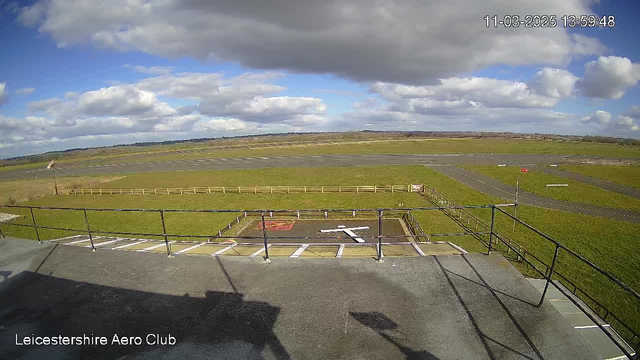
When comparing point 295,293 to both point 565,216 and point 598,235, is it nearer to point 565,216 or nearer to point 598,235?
point 598,235

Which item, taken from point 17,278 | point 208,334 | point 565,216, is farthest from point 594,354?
point 565,216

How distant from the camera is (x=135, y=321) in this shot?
172 inches

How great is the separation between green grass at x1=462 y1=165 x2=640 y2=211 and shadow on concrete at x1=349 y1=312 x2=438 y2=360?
3592 centimetres

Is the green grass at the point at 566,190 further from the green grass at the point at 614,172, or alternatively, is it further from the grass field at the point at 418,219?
the grass field at the point at 418,219

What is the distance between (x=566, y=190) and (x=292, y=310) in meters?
41.9

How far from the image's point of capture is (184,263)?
605cm

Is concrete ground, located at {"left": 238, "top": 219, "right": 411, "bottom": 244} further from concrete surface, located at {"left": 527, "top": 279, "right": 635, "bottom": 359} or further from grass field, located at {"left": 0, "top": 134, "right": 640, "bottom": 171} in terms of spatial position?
grass field, located at {"left": 0, "top": 134, "right": 640, "bottom": 171}

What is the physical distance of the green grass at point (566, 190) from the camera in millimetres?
28694

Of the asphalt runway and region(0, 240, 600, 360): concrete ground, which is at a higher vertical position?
region(0, 240, 600, 360): concrete ground

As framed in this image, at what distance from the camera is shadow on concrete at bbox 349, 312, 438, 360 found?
355 cm

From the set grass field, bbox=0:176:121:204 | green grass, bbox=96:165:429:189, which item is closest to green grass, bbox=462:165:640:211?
green grass, bbox=96:165:429:189

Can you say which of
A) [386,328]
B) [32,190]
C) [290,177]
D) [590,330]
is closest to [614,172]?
[290,177]

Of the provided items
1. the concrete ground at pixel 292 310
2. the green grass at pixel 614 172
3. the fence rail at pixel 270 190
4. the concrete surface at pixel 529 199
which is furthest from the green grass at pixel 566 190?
the concrete ground at pixel 292 310

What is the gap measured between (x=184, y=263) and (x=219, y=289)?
1495 millimetres
